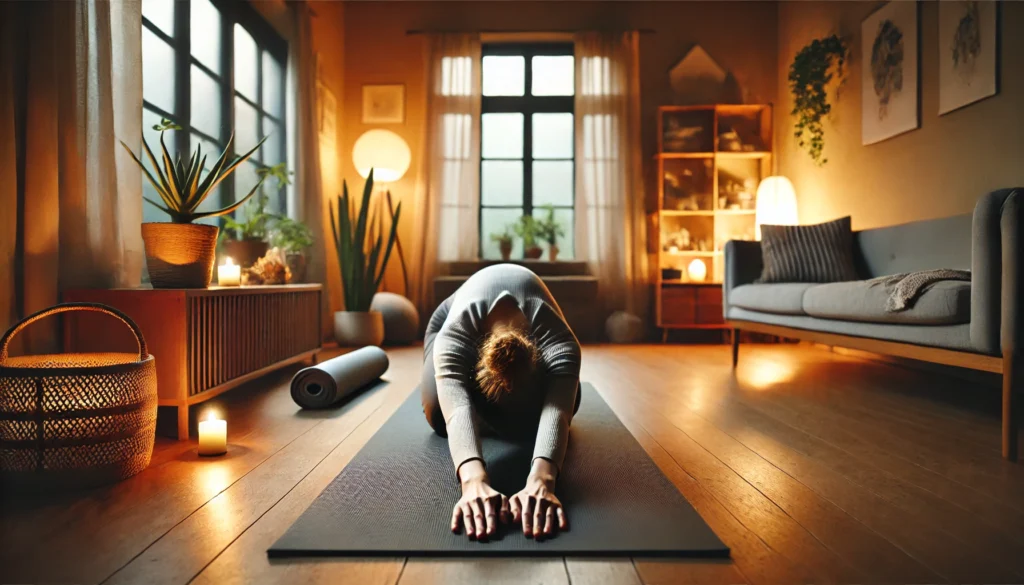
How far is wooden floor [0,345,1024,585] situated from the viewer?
3.46ft

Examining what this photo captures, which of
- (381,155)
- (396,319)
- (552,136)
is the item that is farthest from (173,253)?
(552,136)

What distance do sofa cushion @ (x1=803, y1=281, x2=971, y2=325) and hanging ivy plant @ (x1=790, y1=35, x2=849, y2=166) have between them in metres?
2.27

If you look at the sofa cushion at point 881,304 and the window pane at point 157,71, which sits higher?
the window pane at point 157,71

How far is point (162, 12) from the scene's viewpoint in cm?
298

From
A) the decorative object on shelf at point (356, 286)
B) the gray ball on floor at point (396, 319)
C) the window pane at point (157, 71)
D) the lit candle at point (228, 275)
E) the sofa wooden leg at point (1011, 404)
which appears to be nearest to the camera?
the sofa wooden leg at point (1011, 404)

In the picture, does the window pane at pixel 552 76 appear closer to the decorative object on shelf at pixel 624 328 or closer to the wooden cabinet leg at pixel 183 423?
the decorative object on shelf at pixel 624 328

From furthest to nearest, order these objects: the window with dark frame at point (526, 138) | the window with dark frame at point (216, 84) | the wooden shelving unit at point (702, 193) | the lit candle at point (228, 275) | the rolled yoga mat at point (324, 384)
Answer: the window with dark frame at point (526, 138)
the wooden shelving unit at point (702, 193)
the window with dark frame at point (216, 84)
the lit candle at point (228, 275)
the rolled yoga mat at point (324, 384)

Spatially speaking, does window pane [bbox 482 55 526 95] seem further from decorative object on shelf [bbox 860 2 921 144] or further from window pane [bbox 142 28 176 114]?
window pane [bbox 142 28 176 114]

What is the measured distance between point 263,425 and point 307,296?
1.38 metres

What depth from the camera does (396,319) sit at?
478cm

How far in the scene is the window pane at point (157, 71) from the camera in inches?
112

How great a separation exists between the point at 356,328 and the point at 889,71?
378cm

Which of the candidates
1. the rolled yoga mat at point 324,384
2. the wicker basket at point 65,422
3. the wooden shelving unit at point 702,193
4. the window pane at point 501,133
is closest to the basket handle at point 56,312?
the wicker basket at point 65,422

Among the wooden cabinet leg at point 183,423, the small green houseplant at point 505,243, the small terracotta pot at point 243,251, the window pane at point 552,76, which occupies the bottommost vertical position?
the wooden cabinet leg at point 183,423
